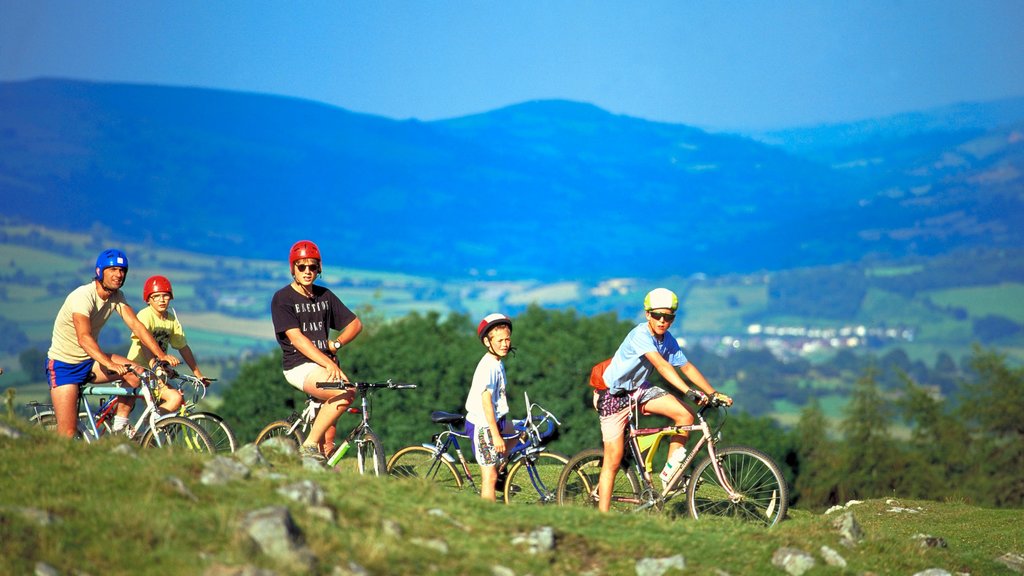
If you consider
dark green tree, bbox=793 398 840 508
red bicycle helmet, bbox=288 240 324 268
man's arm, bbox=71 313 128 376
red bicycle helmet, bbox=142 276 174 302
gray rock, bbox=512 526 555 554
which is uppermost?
red bicycle helmet, bbox=288 240 324 268

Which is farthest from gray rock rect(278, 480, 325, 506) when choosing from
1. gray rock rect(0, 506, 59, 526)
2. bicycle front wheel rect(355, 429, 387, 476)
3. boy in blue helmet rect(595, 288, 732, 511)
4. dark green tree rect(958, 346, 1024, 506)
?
dark green tree rect(958, 346, 1024, 506)

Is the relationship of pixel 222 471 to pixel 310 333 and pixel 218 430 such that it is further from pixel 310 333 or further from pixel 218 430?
pixel 218 430

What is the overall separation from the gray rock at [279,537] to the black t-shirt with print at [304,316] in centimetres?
428

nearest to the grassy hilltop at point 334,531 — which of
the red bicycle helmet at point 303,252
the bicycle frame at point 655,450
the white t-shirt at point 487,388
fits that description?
the bicycle frame at point 655,450

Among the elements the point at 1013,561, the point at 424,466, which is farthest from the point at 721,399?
the point at 1013,561

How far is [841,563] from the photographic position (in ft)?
39.7

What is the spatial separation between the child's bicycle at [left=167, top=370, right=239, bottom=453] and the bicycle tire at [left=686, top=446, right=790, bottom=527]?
223 inches

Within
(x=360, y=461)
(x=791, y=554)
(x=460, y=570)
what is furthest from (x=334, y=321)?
(x=791, y=554)

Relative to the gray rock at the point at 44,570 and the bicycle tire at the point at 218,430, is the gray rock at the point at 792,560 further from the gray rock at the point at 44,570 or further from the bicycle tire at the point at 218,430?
the gray rock at the point at 44,570

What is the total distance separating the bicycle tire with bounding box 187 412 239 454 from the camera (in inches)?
568

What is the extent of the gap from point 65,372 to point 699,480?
8000 millimetres

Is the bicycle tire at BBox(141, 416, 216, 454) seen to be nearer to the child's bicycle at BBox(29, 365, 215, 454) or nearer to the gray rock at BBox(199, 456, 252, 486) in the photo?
the child's bicycle at BBox(29, 365, 215, 454)

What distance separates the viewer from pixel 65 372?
578 inches

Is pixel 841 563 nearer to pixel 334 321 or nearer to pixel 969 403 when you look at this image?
pixel 334 321
